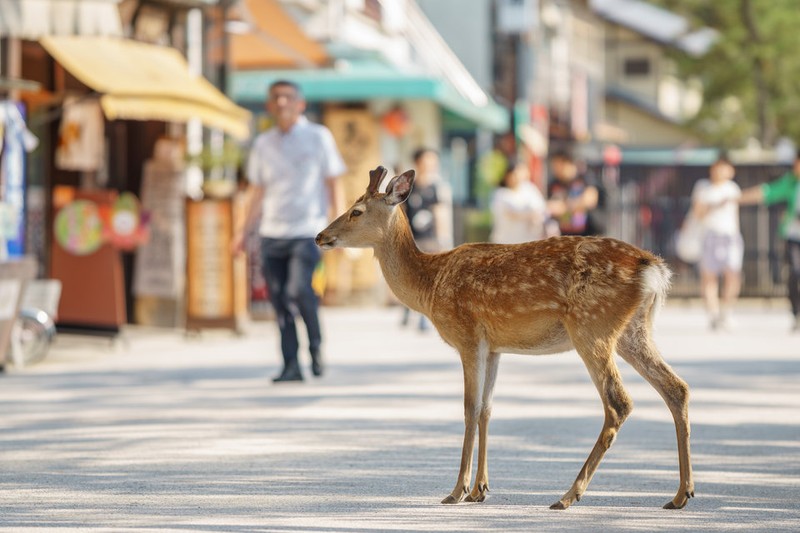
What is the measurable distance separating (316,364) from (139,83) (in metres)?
4.46

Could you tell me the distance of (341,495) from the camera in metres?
7.73

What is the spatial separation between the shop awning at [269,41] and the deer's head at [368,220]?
589 inches

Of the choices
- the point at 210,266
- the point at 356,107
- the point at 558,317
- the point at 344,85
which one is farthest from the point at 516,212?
the point at 558,317

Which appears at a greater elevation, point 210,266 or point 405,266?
point 405,266

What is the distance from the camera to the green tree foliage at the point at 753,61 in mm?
44250

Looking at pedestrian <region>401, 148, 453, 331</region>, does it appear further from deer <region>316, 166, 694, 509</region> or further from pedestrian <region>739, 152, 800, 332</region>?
deer <region>316, 166, 694, 509</region>

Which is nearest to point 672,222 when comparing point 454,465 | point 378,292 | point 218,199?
point 378,292

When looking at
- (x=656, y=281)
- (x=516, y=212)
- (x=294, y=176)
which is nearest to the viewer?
(x=656, y=281)

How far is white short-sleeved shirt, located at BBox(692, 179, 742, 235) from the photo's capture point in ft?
65.2

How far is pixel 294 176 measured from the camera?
12844mm

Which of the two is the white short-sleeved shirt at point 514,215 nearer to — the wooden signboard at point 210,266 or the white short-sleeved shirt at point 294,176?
the wooden signboard at point 210,266

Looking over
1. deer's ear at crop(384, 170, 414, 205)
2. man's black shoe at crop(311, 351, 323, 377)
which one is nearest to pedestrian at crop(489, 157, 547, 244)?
man's black shoe at crop(311, 351, 323, 377)

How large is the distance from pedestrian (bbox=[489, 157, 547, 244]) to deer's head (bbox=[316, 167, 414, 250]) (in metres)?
9.59

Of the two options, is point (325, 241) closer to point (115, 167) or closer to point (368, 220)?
point (368, 220)
